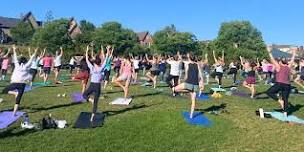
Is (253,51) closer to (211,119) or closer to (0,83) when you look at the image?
(0,83)

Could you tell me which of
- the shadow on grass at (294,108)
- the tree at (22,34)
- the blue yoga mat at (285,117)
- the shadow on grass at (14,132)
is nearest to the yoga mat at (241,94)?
Result: the shadow on grass at (294,108)

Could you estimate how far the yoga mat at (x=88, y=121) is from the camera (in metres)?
16.1

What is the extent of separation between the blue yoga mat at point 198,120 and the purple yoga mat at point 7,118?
6.11m

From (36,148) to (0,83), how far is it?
66.2 ft

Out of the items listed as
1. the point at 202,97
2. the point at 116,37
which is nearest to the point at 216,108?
the point at 202,97

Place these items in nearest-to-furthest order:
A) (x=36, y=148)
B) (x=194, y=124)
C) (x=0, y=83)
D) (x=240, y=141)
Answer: (x=36, y=148) → (x=240, y=141) → (x=194, y=124) → (x=0, y=83)

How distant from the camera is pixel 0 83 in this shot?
3225 centimetres

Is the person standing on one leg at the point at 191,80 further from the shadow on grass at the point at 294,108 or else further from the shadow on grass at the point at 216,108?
the shadow on grass at the point at 294,108

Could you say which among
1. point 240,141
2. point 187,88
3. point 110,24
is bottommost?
point 240,141

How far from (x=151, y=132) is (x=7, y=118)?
5.18 meters

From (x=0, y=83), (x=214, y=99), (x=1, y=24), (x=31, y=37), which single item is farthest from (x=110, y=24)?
(x=214, y=99)

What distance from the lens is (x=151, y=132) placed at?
52.0 ft

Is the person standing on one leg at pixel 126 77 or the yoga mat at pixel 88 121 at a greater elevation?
the person standing on one leg at pixel 126 77

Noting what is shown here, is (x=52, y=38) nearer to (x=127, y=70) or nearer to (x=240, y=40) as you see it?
(x=240, y=40)
